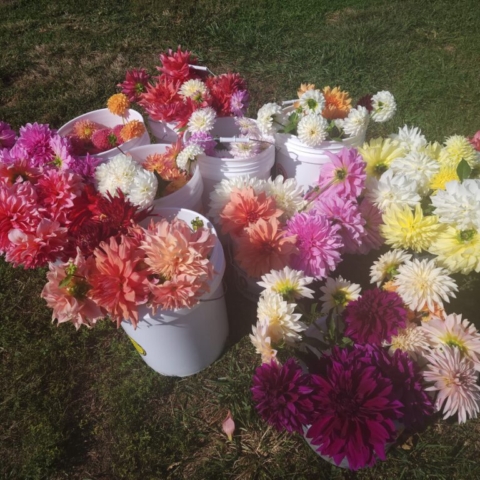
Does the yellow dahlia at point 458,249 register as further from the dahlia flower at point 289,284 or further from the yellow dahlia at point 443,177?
the dahlia flower at point 289,284

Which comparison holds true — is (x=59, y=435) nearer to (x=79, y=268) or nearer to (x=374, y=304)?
(x=79, y=268)

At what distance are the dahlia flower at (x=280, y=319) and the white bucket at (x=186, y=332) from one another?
24 centimetres

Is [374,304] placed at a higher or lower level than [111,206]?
lower

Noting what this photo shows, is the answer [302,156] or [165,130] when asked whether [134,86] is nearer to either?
[165,130]

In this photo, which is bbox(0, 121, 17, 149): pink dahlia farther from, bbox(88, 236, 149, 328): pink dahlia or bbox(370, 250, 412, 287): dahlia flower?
bbox(370, 250, 412, 287): dahlia flower

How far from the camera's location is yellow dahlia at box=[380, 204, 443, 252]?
4.58 ft

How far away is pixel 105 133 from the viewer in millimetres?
2018

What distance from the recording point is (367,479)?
1.60 meters

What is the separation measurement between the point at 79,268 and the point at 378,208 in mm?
1094

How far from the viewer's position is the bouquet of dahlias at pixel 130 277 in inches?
49.2

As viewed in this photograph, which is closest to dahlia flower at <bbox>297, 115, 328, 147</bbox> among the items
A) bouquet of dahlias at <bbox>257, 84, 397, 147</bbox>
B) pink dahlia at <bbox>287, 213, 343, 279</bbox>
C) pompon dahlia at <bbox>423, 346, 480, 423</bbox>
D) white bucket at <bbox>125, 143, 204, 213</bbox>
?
bouquet of dahlias at <bbox>257, 84, 397, 147</bbox>

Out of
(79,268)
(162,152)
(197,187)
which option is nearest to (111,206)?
(79,268)

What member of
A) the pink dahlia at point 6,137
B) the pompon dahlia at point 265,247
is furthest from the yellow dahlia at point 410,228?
the pink dahlia at point 6,137

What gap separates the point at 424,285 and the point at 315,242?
416mm
